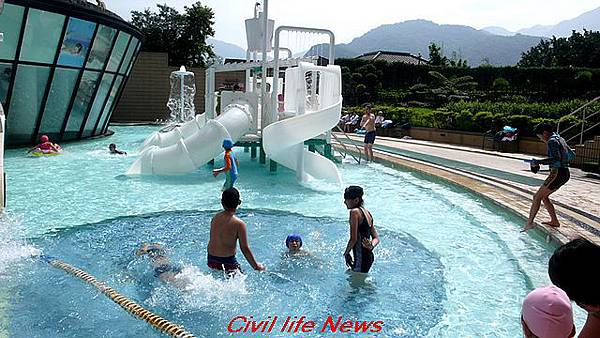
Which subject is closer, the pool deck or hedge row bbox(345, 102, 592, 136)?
the pool deck

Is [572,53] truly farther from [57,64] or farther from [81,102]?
[57,64]

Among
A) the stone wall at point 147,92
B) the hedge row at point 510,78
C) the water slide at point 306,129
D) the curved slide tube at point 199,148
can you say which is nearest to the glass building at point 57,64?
the curved slide tube at point 199,148

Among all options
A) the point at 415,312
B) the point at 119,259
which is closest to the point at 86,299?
the point at 119,259

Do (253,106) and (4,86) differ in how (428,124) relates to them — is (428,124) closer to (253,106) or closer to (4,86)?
(253,106)

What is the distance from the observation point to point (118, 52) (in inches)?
701

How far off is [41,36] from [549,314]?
1524cm

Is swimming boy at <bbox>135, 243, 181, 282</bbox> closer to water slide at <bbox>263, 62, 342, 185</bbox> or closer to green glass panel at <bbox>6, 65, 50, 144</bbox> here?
water slide at <bbox>263, 62, 342, 185</bbox>

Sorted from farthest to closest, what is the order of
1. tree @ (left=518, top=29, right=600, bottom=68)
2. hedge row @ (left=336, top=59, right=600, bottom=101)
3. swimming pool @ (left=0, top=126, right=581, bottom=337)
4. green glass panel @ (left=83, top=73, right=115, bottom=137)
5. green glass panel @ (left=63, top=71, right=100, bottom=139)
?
tree @ (left=518, top=29, right=600, bottom=68) < hedge row @ (left=336, top=59, right=600, bottom=101) < green glass panel @ (left=83, top=73, right=115, bottom=137) < green glass panel @ (left=63, top=71, right=100, bottom=139) < swimming pool @ (left=0, top=126, right=581, bottom=337)

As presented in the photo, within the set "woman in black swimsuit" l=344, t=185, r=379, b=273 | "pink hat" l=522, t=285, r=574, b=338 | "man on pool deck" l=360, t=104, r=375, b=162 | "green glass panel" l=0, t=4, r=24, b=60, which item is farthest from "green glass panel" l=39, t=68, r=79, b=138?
"pink hat" l=522, t=285, r=574, b=338

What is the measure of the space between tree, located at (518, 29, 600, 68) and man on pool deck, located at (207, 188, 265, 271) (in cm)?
4852

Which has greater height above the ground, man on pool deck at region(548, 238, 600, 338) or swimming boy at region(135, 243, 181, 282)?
man on pool deck at region(548, 238, 600, 338)

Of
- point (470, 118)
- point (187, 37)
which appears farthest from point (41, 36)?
point (187, 37)

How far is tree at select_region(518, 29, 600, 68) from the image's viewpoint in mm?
52406

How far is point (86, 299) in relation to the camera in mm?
4613
